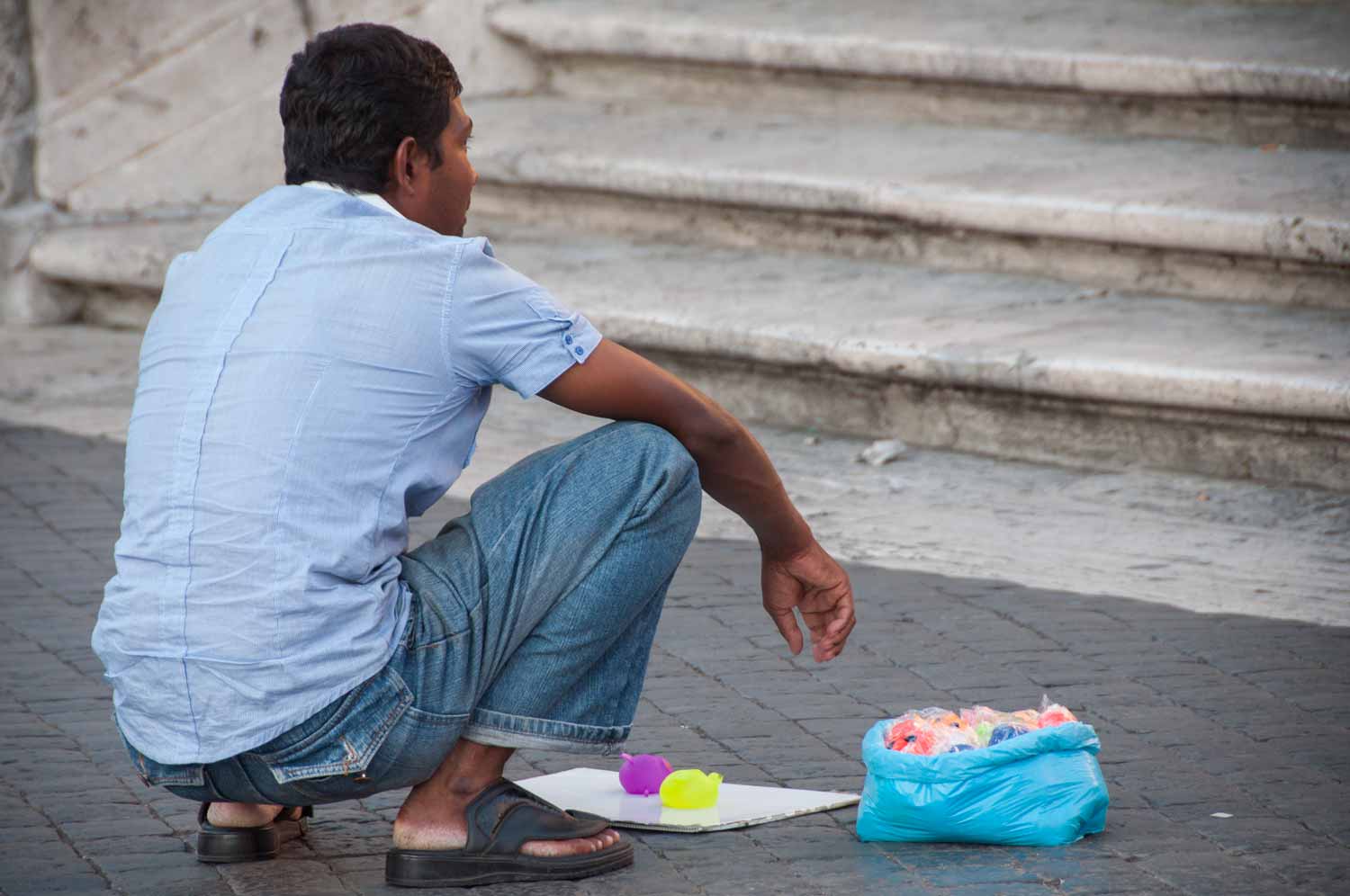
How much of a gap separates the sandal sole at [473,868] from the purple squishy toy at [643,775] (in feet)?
1.11

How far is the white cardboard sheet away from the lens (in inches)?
129

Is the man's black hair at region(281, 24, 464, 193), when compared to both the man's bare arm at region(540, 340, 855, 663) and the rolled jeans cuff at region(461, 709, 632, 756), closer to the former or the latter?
the man's bare arm at region(540, 340, 855, 663)

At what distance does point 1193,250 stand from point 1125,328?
0.48 metres

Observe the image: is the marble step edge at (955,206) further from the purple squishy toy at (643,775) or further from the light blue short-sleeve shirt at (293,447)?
the light blue short-sleeve shirt at (293,447)

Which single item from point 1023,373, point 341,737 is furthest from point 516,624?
point 1023,373

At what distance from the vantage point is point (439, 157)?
9.82ft

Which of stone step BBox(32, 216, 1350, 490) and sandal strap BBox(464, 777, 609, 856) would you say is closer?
sandal strap BBox(464, 777, 609, 856)

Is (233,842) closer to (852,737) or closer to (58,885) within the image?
(58,885)

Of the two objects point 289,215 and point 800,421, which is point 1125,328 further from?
point 289,215

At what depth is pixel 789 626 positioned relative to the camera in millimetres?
3266

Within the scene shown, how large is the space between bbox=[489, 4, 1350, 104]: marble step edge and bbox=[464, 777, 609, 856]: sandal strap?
438 centimetres

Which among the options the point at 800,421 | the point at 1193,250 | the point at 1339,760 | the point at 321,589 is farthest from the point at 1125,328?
the point at 321,589

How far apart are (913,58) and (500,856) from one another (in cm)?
478

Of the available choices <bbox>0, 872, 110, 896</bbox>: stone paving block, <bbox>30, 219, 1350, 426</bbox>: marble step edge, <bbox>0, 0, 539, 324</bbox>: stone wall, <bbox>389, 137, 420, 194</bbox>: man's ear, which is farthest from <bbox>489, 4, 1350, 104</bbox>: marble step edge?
<bbox>0, 872, 110, 896</bbox>: stone paving block
